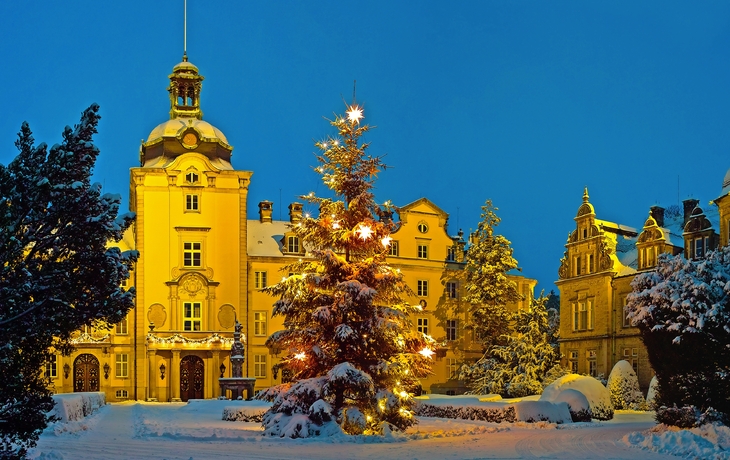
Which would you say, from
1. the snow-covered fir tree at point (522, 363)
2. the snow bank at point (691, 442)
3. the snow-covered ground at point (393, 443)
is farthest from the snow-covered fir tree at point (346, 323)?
Answer: the snow-covered fir tree at point (522, 363)

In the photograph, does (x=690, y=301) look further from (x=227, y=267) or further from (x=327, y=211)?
(x=227, y=267)

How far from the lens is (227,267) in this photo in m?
57.7

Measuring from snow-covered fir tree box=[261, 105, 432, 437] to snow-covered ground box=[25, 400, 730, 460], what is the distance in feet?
3.15

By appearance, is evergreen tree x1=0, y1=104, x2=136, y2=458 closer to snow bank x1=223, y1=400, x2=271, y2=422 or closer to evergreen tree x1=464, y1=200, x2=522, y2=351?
snow bank x1=223, y1=400, x2=271, y2=422

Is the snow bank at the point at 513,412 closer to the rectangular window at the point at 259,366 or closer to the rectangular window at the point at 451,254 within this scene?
the rectangular window at the point at 259,366

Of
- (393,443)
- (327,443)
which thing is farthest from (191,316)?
(393,443)

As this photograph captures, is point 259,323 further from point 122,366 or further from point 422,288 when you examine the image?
point 422,288

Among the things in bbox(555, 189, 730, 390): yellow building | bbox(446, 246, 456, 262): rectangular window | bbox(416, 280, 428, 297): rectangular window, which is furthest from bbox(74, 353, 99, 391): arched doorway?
bbox(555, 189, 730, 390): yellow building

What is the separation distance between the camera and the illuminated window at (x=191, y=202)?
57.3 m

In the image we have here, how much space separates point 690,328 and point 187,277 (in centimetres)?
3779

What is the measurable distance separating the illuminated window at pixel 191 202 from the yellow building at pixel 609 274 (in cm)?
2301

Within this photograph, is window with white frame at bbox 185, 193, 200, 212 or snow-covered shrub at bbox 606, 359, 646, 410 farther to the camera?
window with white frame at bbox 185, 193, 200, 212

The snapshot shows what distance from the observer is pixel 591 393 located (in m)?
34.1

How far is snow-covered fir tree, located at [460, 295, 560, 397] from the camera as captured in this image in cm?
4788
